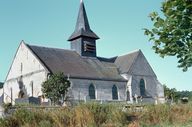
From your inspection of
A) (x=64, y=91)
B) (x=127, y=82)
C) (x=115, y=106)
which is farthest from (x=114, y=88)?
(x=115, y=106)

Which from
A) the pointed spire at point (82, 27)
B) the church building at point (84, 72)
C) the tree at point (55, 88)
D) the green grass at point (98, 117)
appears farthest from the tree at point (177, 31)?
the pointed spire at point (82, 27)

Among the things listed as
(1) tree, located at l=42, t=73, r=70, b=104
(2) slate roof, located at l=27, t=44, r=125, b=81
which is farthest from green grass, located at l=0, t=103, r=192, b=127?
(2) slate roof, located at l=27, t=44, r=125, b=81

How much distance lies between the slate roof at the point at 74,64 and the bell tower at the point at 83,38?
3.05ft

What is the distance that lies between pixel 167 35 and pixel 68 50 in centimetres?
3369

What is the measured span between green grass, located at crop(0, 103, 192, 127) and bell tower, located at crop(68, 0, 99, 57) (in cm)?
3030

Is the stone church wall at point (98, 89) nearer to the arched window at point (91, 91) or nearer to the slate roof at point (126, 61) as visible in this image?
the arched window at point (91, 91)

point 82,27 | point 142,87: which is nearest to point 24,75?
point 82,27

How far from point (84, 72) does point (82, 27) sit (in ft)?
29.8

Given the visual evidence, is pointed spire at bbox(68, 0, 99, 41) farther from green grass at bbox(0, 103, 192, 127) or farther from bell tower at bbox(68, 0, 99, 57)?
green grass at bbox(0, 103, 192, 127)

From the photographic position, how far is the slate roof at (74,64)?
39400 mm

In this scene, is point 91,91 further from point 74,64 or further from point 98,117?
point 98,117

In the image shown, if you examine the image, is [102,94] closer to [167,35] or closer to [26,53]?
[26,53]

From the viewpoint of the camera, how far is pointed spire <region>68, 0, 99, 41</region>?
46906mm

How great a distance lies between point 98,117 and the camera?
570 inches
